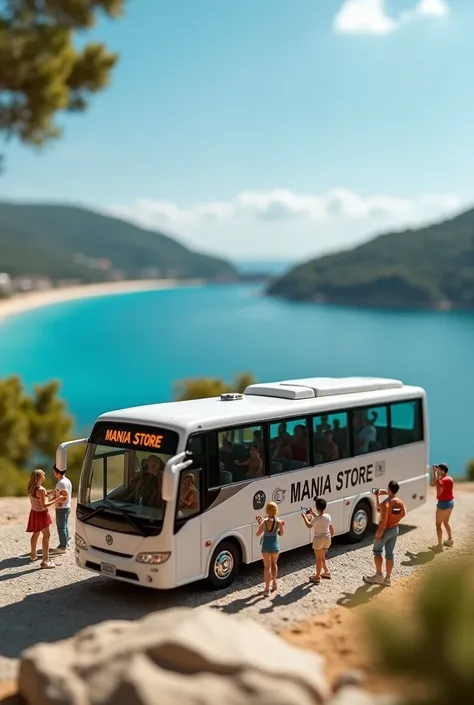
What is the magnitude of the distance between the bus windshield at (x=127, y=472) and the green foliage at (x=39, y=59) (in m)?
13.2

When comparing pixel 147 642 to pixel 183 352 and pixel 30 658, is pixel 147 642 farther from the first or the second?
pixel 183 352

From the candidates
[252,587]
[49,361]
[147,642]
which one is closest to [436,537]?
[252,587]

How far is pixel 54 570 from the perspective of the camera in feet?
43.8

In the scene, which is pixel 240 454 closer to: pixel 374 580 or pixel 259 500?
pixel 259 500

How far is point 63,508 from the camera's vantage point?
562 inches

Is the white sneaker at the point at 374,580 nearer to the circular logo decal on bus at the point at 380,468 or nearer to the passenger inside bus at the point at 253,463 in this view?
the passenger inside bus at the point at 253,463

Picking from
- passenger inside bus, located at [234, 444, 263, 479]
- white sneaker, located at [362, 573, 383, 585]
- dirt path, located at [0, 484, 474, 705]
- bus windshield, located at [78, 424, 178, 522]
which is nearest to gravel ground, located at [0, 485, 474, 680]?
dirt path, located at [0, 484, 474, 705]

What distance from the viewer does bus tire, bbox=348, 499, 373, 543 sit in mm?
15233

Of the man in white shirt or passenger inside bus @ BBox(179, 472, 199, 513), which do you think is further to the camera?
the man in white shirt

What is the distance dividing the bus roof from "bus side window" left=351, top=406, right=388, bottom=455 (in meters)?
0.19

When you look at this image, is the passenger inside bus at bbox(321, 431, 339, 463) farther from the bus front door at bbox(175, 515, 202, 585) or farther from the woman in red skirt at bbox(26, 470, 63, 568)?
the woman in red skirt at bbox(26, 470, 63, 568)

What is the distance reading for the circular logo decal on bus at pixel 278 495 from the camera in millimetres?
13219

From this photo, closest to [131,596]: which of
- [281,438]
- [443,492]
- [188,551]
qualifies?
[188,551]

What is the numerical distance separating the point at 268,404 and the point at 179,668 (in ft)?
22.4
